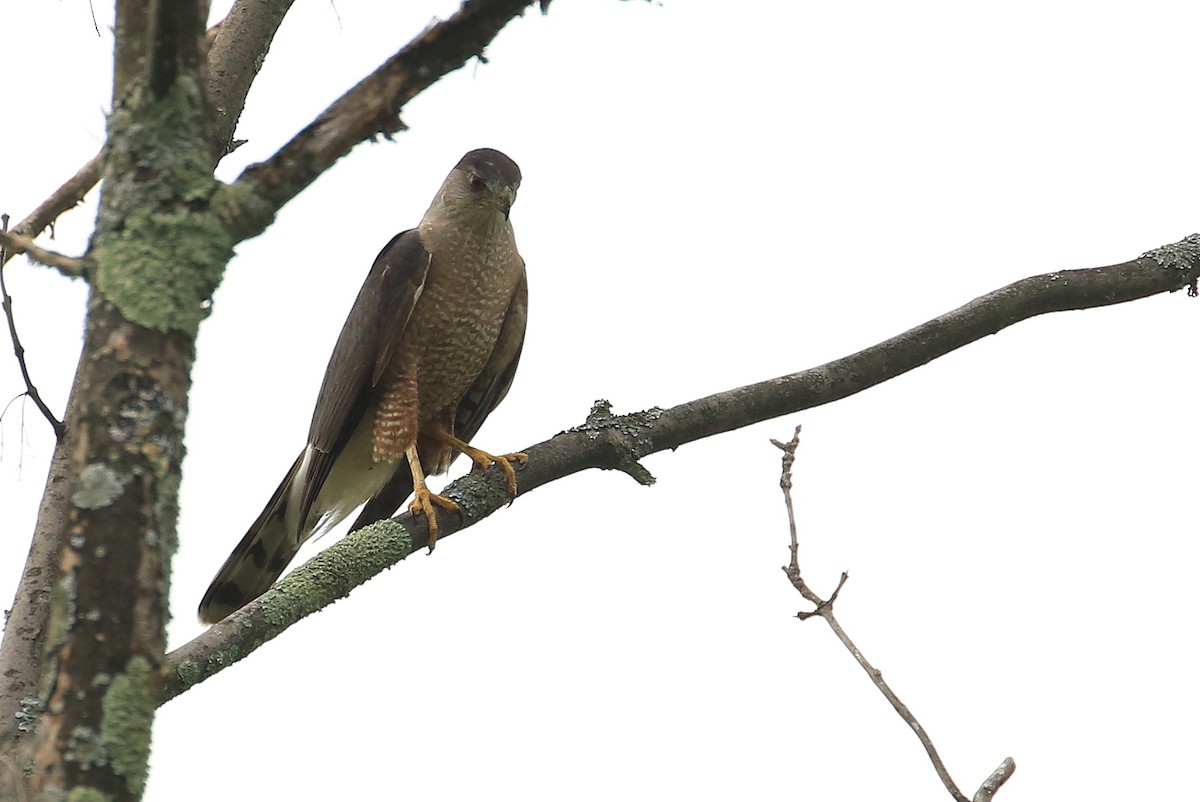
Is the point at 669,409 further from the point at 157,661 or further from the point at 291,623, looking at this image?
the point at 157,661

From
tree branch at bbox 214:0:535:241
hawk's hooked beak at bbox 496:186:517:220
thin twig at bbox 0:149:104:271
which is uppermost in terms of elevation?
hawk's hooked beak at bbox 496:186:517:220

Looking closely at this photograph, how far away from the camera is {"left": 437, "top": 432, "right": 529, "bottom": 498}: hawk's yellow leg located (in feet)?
10.8

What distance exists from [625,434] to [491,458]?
810 millimetres

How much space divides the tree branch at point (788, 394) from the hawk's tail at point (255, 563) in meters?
1.06

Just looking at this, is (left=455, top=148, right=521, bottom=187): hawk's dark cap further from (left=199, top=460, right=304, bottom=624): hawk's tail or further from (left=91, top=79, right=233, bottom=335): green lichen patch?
(left=91, top=79, right=233, bottom=335): green lichen patch

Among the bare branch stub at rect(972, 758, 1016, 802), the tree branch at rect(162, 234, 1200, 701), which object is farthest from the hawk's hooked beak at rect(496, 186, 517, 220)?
the bare branch stub at rect(972, 758, 1016, 802)

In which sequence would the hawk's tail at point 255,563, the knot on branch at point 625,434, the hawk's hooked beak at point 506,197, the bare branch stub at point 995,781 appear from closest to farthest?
the bare branch stub at point 995,781 → the knot on branch at point 625,434 → the hawk's tail at point 255,563 → the hawk's hooked beak at point 506,197

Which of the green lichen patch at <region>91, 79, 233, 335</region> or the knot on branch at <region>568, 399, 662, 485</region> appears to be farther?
the knot on branch at <region>568, 399, 662, 485</region>

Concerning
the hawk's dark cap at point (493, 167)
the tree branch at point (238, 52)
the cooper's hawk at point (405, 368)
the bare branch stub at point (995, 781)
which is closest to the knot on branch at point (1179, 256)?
the bare branch stub at point (995, 781)

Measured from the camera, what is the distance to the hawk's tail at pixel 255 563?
396cm

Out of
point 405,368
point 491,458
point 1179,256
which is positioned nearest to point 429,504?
point 491,458

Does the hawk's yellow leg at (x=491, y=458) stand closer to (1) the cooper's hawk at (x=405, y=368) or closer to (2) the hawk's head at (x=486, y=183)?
(1) the cooper's hawk at (x=405, y=368)

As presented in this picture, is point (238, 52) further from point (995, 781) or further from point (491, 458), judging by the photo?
point (995, 781)

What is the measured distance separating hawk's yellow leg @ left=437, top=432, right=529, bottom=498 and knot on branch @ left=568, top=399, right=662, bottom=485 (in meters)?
0.20
